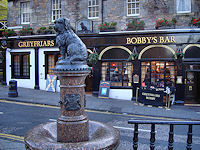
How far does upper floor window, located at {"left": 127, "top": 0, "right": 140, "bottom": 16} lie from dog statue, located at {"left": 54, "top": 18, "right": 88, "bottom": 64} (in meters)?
12.3

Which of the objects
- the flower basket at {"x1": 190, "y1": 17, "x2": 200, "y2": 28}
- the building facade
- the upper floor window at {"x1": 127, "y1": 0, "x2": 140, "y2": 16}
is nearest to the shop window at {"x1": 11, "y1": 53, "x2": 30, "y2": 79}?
the building facade

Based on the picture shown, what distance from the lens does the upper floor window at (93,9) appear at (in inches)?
636

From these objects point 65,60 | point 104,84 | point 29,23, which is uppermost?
point 29,23

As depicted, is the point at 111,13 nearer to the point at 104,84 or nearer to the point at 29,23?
the point at 104,84

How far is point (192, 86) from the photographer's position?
1397cm

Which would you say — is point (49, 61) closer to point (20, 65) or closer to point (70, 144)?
point (20, 65)

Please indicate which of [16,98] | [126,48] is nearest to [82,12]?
[126,48]

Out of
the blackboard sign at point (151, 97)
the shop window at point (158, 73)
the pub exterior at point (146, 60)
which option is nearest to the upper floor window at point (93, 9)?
the pub exterior at point (146, 60)

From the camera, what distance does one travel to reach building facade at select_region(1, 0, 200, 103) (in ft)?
44.3

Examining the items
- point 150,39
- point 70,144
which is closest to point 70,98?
point 70,144

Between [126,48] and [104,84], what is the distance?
337 centimetres

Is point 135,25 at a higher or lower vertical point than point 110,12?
lower

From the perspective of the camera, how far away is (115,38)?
1483 cm

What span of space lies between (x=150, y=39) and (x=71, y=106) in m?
11.5
